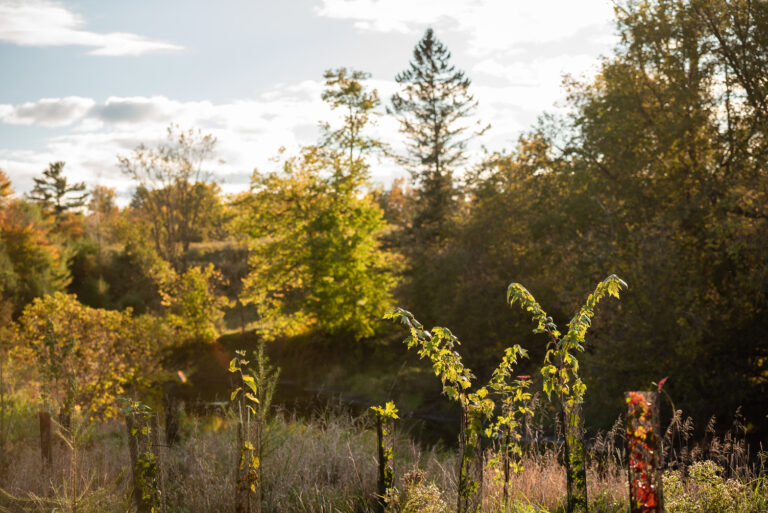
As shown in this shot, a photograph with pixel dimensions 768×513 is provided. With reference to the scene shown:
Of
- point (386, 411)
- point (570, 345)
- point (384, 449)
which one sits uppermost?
point (570, 345)

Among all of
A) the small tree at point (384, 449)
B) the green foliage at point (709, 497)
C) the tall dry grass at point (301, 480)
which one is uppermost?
the small tree at point (384, 449)

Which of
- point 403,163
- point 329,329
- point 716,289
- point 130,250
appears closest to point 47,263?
point 130,250

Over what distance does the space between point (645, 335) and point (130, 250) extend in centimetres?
3215

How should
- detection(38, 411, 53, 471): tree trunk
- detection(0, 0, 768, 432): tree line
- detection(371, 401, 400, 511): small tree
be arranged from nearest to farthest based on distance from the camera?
detection(371, 401, 400, 511): small tree
detection(38, 411, 53, 471): tree trunk
detection(0, 0, 768, 432): tree line

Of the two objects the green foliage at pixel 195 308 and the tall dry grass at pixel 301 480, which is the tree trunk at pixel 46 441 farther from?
the green foliage at pixel 195 308

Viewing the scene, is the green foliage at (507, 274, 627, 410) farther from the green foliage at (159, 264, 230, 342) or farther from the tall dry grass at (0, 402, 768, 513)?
the green foliage at (159, 264, 230, 342)

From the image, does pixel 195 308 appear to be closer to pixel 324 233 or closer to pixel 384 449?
pixel 324 233

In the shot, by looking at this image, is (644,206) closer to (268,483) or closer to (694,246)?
(694,246)

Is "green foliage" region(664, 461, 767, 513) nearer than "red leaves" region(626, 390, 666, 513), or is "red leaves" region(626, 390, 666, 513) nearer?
"red leaves" region(626, 390, 666, 513)

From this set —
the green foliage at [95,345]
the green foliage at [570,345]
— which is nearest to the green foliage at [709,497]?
the green foliage at [570,345]

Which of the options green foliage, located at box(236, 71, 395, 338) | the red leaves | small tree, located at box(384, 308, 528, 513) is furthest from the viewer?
green foliage, located at box(236, 71, 395, 338)

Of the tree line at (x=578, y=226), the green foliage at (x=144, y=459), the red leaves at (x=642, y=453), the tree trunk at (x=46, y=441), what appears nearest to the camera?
the red leaves at (x=642, y=453)

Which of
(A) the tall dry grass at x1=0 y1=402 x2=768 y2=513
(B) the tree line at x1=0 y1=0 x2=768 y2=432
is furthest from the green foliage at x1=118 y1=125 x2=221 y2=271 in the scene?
(A) the tall dry grass at x1=0 y1=402 x2=768 y2=513

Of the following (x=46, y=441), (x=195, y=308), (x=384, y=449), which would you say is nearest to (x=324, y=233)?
(x=195, y=308)
